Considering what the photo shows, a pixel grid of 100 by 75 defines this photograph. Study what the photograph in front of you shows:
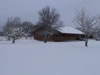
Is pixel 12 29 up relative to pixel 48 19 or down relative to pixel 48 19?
down

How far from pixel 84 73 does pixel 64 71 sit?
0.88 meters

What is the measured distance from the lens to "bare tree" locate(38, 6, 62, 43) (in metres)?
29.2

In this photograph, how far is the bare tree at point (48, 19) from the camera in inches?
1152

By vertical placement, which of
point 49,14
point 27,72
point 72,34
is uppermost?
point 49,14

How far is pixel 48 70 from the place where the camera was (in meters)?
5.28

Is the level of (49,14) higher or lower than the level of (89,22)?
higher

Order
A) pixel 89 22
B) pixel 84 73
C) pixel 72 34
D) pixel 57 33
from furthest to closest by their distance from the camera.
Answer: pixel 72 34 → pixel 57 33 → pixel 89 22 → pixel 84 73

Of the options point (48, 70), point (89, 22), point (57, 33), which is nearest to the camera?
point (48, 70)

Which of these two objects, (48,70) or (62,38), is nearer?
(48,70)

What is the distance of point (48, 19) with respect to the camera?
2938 centimetres

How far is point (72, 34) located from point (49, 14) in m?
14.2

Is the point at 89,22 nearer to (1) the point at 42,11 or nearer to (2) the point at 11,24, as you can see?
(1) the point at 42,11

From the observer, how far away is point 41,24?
29156 millimetres

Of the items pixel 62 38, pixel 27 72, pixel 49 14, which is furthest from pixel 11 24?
pixel 27 72
